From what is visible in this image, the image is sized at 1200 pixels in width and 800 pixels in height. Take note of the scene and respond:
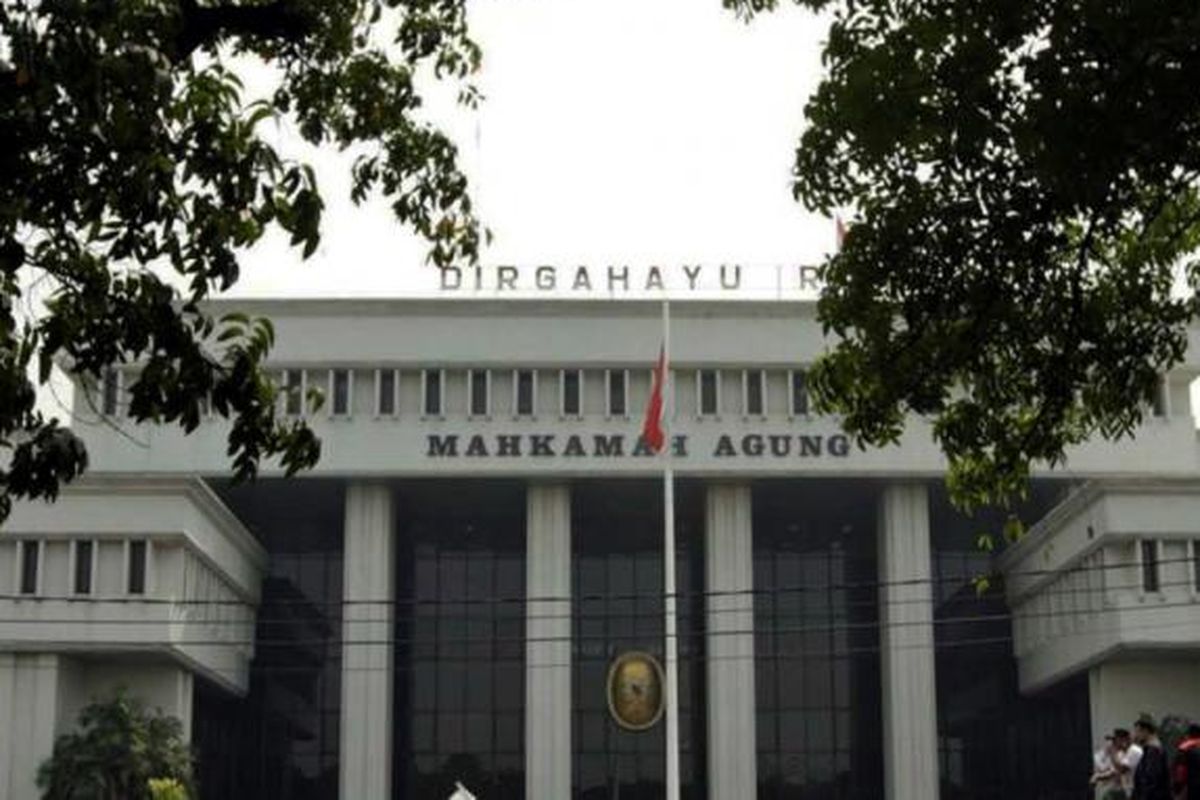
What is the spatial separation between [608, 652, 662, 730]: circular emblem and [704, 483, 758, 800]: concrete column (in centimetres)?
189

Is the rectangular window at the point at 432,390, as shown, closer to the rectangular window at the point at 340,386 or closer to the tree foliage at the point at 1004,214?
the rectangular window at the point at 340,386

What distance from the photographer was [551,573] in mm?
50250

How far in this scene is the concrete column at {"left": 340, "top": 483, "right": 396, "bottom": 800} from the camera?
1917 inches

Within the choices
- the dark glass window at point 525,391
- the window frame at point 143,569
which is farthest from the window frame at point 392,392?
the window frame at point 143,569

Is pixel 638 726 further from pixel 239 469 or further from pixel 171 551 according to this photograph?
pixel 239 469

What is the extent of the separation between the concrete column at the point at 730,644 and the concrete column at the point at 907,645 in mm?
3847

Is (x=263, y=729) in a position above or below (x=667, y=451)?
below

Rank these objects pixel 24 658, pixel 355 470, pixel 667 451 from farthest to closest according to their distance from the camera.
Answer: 1. pixel 355 470
2. pixel 24 658
3. pixel 667 451

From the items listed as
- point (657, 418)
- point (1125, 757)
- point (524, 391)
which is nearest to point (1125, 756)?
Result: point (1125, 757)

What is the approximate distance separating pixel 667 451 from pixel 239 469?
34.0 meters

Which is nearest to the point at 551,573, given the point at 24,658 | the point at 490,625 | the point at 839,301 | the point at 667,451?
the point at 490,625

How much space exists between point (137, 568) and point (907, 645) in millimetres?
20979

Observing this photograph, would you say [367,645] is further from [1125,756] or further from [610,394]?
[1125,756]

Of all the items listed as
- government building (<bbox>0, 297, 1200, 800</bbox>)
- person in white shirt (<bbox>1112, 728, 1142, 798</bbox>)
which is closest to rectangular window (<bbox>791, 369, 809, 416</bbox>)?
government building (<bbox>0, 297, 1200, 800</bbox>)
